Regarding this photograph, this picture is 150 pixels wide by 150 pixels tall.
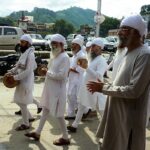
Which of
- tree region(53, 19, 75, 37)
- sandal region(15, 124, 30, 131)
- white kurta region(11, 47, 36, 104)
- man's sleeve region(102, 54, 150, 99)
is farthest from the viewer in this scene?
tree region(53, 19, 75, 37)

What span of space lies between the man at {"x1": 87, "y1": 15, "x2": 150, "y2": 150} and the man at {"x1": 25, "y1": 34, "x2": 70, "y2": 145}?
101 inches

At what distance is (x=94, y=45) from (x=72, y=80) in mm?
1603

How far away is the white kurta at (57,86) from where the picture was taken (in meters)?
6.37

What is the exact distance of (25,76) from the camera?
7164 mm

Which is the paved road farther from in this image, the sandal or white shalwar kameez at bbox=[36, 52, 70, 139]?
white shalwar kameez at bbox=[36, 52, 70, 139]

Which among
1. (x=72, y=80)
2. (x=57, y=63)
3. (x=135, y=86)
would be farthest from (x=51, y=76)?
(x=135, y=86)

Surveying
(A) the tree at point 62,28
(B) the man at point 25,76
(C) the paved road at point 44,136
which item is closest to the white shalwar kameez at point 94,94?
(C) the paved road at point 44,136

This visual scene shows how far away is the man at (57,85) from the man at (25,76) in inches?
27.4

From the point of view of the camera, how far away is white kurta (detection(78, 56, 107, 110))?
7031mm

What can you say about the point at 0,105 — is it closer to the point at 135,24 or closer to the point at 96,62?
the point at 96,62

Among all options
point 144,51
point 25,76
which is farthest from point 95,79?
point 144,51

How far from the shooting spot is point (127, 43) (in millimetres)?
3766

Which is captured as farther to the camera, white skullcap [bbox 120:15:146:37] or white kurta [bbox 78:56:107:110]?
white kurta [bbox 78:56:107:110]

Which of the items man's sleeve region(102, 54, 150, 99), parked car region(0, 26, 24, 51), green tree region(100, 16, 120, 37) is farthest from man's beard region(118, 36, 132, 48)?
green tree region(100, 16, 120, 37)
